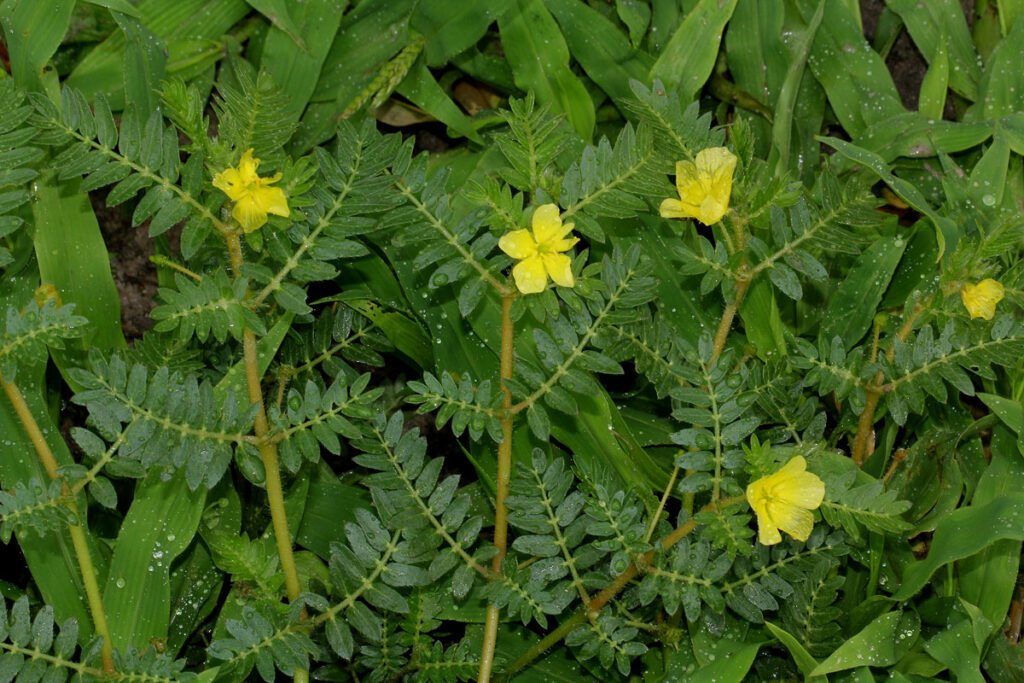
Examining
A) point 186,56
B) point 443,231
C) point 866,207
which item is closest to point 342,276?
point 443,231

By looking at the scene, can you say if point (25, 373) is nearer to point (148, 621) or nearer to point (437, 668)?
point (148, 621)

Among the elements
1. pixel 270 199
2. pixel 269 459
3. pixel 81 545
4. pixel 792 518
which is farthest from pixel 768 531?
pixel 81 545

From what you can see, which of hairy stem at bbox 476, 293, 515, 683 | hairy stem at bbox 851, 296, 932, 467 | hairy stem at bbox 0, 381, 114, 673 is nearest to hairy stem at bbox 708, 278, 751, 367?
hairy stem at bbox 851, 296, 932, 467

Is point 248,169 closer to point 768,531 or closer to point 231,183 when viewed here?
point 231,183

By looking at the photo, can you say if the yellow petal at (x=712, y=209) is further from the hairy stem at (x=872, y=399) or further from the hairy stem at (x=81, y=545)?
the hairy stem at (x=81, y=545)

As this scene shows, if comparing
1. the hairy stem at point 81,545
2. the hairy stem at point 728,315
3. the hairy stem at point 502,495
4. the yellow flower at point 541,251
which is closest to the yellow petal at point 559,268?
the yellow flower at point 541,251

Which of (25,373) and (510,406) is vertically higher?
(25,373)
